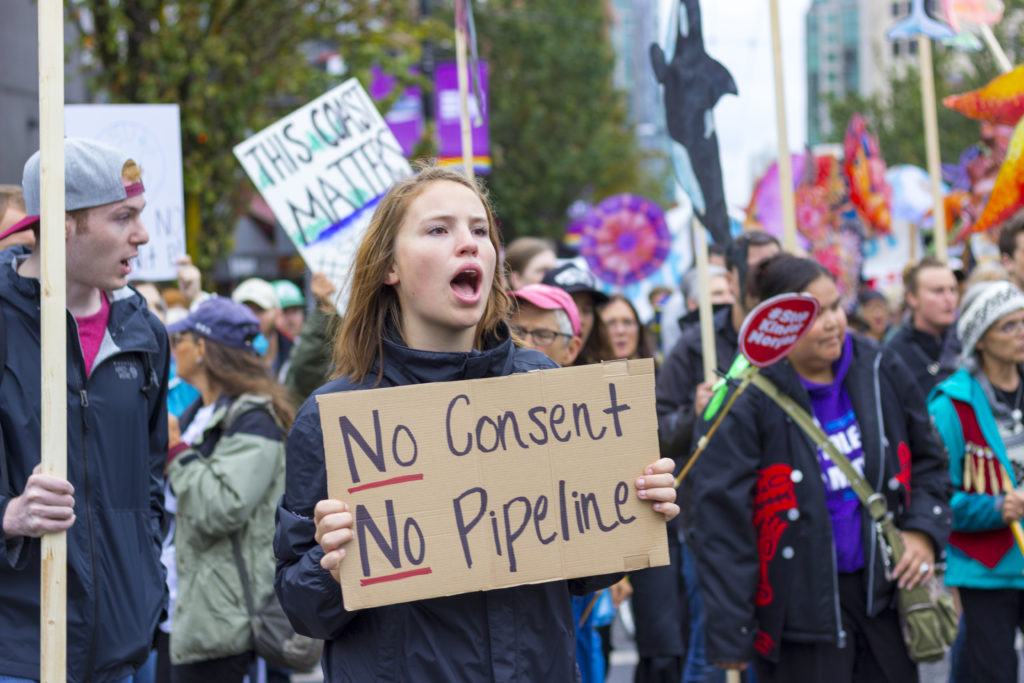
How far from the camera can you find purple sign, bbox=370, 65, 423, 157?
1900cm

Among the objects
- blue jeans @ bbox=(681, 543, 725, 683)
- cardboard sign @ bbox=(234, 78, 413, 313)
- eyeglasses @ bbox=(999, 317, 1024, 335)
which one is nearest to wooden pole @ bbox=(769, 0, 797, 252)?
eyeglasses @ bbox=(999, 317, 1024, 335)

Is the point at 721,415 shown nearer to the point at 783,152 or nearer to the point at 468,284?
the point at 783,152

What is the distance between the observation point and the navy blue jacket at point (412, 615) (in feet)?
8.00

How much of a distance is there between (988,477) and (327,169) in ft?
11.3

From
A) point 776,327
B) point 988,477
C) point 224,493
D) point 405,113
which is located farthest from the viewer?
point 405,113

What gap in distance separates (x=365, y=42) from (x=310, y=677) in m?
7.86

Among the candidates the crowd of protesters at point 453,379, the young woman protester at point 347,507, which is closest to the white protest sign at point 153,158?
the crowd of protesters at point 453,379

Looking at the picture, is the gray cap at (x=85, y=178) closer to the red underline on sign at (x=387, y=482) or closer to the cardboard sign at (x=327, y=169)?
the red underline on sign at (x=387, y=482)

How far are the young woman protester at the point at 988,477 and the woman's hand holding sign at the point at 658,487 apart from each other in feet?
7.99

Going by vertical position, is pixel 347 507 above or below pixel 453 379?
below

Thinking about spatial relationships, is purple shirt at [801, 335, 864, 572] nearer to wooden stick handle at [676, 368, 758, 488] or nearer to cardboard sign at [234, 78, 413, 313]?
wooden stick handle at [676, 368, 758, 488]

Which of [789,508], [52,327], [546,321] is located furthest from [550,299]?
[52,327]

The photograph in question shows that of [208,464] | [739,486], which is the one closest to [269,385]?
[208,464]

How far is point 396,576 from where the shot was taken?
2.38 meters
